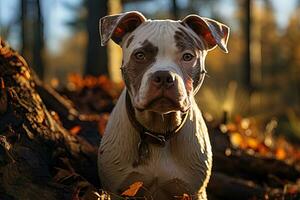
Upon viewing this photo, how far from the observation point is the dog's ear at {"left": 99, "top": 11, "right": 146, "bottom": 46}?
148 inches

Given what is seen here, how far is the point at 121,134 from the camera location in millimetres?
3914

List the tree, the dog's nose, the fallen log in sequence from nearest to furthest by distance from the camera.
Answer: the dog's nose → the fallen log → the tree

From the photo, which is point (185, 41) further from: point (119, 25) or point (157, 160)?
point (157, 160)

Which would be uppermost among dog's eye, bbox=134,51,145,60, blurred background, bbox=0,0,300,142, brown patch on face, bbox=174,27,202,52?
brown patch on face, bbox=174,27,202,52

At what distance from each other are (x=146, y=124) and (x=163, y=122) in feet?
0.37

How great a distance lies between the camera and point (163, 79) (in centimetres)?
327

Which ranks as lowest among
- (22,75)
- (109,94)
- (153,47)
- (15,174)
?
(109,94)

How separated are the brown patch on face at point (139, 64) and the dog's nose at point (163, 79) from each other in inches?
8.5

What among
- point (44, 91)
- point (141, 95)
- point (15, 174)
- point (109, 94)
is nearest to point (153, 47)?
point (141, 95)

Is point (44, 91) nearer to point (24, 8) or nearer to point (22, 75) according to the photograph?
point (22, 75)

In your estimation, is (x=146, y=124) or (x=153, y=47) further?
(x=146, y=124)

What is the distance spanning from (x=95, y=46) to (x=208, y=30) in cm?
664

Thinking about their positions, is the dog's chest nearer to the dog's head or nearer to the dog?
the dog

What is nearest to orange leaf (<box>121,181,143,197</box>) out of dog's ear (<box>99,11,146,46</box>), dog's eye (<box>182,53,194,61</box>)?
dog's eye (<box>182,53,194,61</box>)
